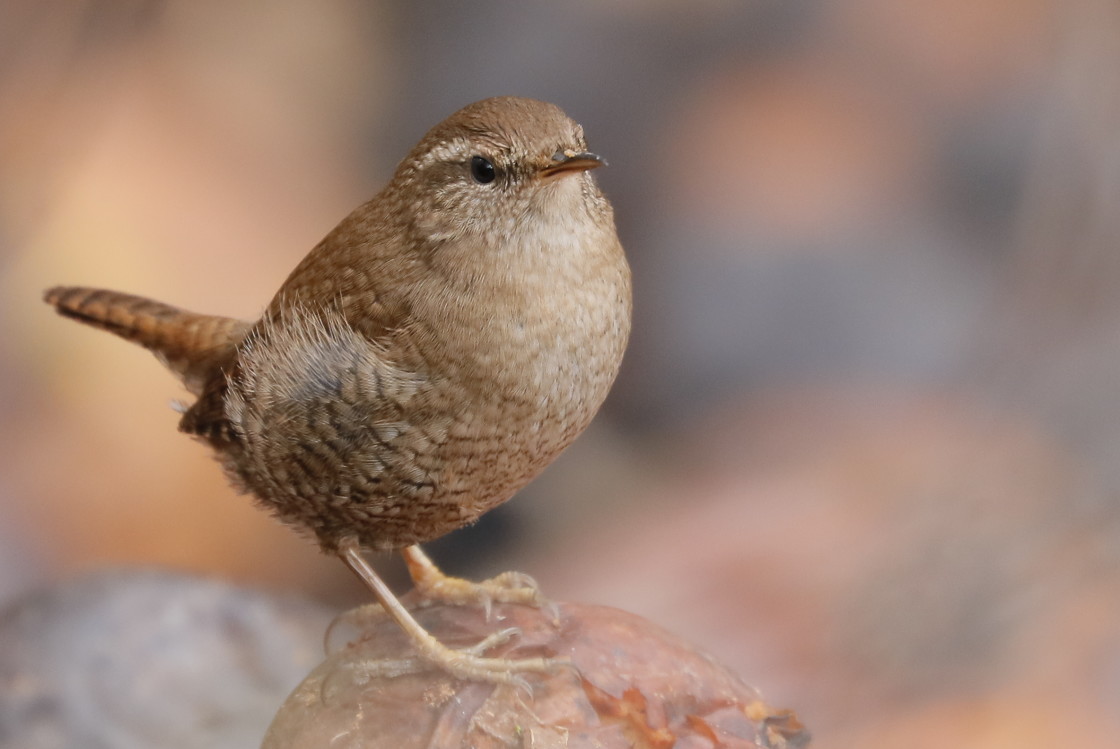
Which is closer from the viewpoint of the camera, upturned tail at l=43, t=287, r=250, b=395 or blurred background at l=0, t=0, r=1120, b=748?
upturned tail at l=43, t=287, r=250, b=395

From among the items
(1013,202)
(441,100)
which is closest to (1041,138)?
(1013,202)

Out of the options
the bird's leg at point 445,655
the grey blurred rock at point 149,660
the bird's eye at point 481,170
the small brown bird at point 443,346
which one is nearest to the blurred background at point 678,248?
the grey blurred rock at point 149,660

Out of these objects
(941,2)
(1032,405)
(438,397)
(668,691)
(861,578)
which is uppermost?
(941,2)

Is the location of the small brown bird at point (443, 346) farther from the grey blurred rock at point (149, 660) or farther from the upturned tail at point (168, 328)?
the grey blurred rock at point (149, 660)

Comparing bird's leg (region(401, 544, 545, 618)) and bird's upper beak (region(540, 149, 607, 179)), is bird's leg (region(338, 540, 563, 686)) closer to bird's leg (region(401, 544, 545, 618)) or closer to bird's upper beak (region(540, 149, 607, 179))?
bird's leg (region(401, 544, 545, 618))

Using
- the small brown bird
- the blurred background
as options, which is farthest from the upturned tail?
the blurred background

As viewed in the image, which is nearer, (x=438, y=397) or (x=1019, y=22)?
(x=438, y=397)

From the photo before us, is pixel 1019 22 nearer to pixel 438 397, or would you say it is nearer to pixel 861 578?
pixel 861 578
